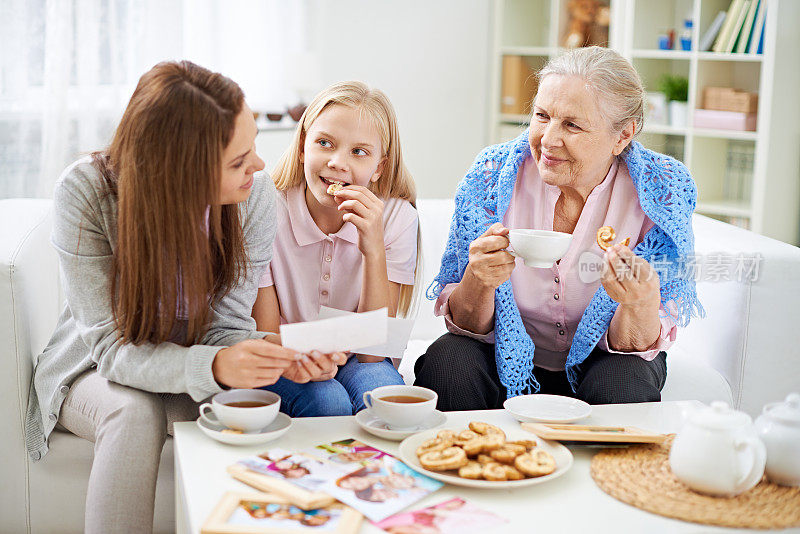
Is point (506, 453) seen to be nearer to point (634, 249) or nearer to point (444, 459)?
point (444, 459)

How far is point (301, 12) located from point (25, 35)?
4.50 feet

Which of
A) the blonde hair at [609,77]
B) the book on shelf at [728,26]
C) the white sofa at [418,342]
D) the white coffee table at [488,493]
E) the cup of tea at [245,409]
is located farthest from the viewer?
the book on shelf at [728,26]

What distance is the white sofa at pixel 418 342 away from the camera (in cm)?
176

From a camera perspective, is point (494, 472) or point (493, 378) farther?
point (493, 378)

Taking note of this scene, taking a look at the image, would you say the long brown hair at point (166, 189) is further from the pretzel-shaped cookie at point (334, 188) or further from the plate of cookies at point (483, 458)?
the plate of cookies at point (483, 458)

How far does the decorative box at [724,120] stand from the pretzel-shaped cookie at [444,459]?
308 cm

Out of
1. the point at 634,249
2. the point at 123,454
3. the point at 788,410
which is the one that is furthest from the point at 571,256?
the point at 123,454

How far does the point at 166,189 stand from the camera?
57.6 inches

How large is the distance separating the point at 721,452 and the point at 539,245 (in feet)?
1.71

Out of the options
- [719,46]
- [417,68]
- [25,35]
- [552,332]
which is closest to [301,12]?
[417,68]

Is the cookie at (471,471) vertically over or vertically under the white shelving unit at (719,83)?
under

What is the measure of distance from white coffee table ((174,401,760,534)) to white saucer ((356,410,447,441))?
0.01 m

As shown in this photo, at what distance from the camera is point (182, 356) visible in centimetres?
150

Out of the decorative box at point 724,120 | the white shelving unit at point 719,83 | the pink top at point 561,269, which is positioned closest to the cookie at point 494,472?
the pink top at point 561,269
